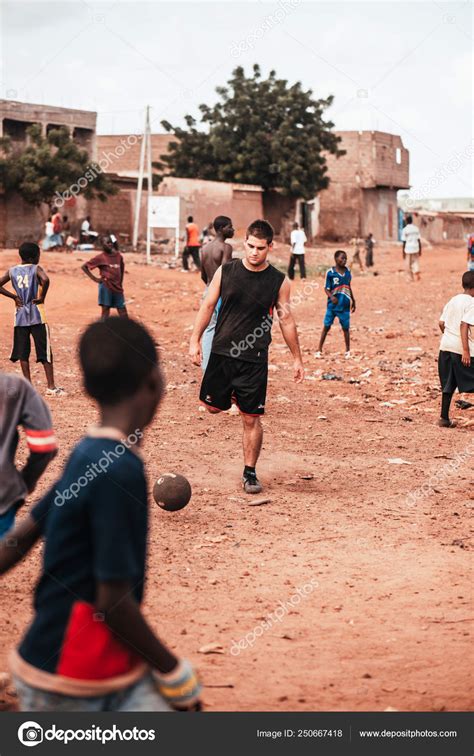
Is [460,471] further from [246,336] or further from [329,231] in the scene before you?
[329,231]

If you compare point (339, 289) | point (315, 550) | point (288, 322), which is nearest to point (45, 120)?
point (339, 289)

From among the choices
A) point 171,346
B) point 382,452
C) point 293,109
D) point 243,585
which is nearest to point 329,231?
point 293,109

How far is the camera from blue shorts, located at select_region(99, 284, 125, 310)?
14059 mm

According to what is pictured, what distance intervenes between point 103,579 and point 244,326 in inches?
196

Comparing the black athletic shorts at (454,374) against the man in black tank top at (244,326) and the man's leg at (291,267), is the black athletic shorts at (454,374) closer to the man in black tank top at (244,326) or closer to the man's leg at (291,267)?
the man in black tank top at (244,326)

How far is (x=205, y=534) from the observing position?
654cm

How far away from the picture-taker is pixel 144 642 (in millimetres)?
2404

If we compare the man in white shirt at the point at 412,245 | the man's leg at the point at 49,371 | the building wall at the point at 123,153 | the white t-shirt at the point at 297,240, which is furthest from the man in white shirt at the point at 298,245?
the building wall at the point at 123,153

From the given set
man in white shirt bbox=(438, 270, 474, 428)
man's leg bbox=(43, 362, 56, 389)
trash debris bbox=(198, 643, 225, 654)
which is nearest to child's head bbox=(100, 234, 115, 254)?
man's leg bbox=(43, 362, 56, 389)

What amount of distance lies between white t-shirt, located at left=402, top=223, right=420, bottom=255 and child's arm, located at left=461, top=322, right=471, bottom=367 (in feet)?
49.0

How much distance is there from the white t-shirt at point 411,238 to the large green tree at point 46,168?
37.0 ft

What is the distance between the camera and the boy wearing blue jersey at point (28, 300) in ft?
33.2

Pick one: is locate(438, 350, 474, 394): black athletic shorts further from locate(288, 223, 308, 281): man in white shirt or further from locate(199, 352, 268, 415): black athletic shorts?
locate(288, 223, 308, 281): man in white shirt

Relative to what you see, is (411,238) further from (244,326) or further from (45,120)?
(244,326)
